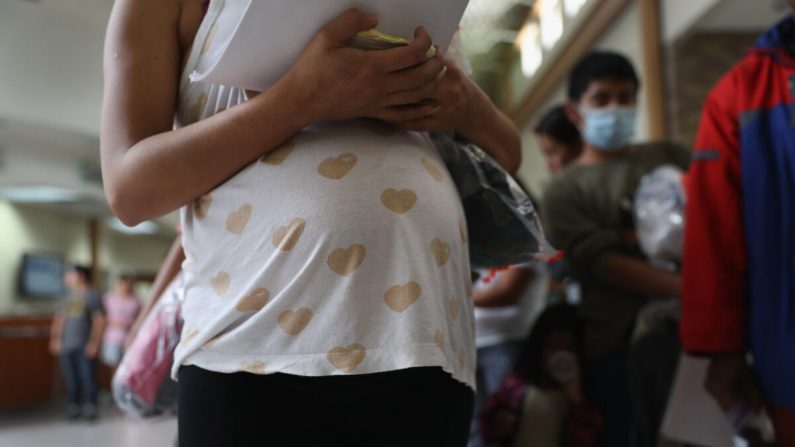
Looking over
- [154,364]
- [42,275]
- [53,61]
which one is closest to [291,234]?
[154,364]

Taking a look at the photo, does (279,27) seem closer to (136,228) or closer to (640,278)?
(640,278)

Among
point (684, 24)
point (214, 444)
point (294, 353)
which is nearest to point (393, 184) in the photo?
point (294, 353)

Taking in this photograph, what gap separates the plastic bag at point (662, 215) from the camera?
1883mm

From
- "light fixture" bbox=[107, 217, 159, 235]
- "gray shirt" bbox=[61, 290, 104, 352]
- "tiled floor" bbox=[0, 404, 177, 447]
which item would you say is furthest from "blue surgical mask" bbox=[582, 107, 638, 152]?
"light fixture" bbox=[107, 217, 159, 235]

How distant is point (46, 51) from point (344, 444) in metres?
7.87

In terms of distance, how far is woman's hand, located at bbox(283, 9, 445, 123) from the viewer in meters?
0.78

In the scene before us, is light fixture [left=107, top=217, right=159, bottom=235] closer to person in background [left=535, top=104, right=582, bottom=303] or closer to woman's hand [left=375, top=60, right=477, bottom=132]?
person in background [left=535, top=104, right=582, bottom=303]

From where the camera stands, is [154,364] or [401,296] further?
[154,364]

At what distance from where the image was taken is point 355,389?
2.57 feet

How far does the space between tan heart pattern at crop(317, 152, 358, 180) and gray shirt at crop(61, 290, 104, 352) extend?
8.06 m

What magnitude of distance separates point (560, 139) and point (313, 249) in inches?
93.0

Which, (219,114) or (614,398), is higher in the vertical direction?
(219,114)

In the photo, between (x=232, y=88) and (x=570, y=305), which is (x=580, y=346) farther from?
(x=232, y=88)

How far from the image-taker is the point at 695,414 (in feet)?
5.74
